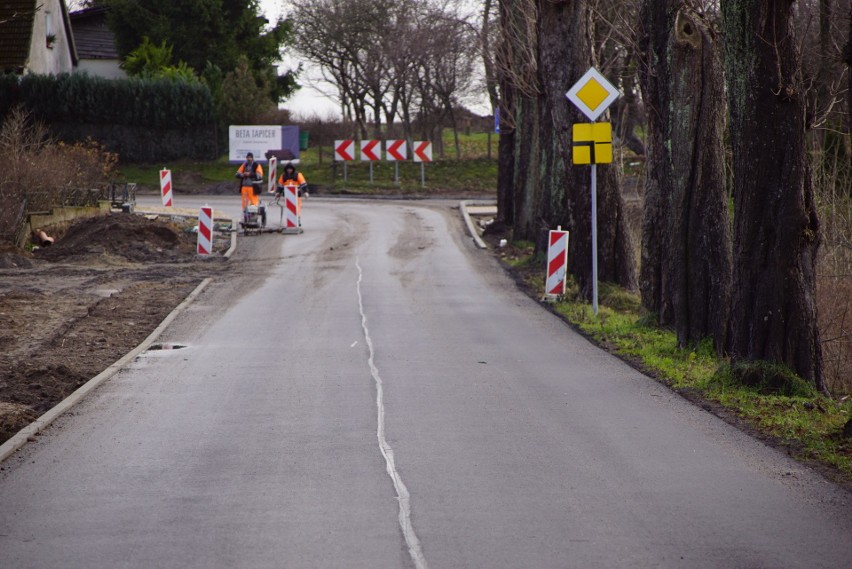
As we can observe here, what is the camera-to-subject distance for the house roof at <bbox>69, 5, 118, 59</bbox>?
62688mm

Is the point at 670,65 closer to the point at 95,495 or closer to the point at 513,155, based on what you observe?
the point at 95,495

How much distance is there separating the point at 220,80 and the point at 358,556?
51.6m

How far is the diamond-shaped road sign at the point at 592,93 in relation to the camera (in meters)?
16.4

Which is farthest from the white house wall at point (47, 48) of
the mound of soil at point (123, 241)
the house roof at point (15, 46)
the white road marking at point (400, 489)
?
the white road marking at point (400, 489)

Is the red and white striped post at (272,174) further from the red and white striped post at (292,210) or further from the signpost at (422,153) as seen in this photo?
the red and white striped post at (292,210)

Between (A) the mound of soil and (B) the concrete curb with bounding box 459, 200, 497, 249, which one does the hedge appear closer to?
(B) the concrete curb with bounding box 459, 200, 497, 249

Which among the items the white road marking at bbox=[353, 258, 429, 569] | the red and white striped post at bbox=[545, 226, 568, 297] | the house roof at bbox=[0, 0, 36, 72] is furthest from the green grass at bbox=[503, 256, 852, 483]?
the house roof at bbox=[0, 0, 36, 72]

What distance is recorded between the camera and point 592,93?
54.2 feet

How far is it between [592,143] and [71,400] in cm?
919

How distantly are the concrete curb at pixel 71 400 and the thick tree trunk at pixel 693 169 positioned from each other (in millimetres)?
6776

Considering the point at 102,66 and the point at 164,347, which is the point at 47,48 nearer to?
the point at 102,66

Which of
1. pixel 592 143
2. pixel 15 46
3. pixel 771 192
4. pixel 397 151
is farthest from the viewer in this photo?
pixel 397 151

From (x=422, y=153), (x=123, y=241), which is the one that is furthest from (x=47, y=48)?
(x=123, y=241)

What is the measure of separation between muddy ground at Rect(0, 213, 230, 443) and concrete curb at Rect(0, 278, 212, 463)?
0.18 meters
